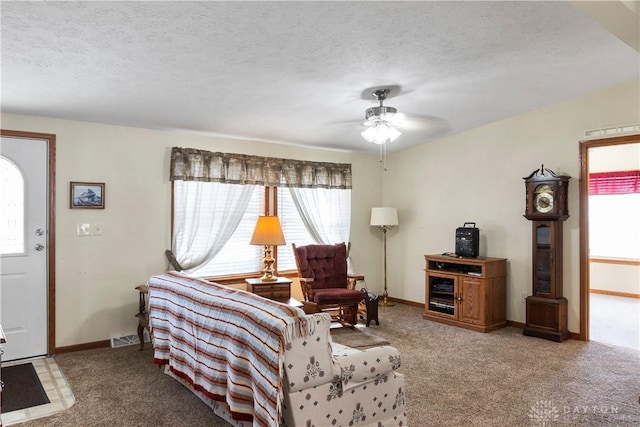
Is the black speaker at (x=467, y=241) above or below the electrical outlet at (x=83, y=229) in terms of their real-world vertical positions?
below

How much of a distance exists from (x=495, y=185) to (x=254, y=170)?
296 centimetres

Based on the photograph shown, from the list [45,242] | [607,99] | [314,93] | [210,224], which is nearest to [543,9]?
[314,93]

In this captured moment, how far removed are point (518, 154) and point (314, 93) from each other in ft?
8.90

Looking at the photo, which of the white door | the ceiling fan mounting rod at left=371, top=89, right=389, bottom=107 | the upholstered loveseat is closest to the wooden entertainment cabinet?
the ceiling fan mounting rod at left=371, top=89, right=389, bottom=107

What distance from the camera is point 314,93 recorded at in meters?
3.96

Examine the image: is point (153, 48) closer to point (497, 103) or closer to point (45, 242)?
point (45, 242)

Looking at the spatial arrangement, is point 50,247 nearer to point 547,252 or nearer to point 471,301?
point 471,301

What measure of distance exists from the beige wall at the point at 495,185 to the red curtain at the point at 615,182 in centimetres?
316

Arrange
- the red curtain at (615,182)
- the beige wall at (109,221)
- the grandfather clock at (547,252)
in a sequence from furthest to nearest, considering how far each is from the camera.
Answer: the red curtain at (615,182)
the grandfather clock at (547,252)
the beige wall at (109,221)

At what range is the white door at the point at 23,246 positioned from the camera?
3939 mm

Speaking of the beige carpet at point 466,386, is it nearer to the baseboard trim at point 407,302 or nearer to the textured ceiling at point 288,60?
the baseboard trim at point 407,302

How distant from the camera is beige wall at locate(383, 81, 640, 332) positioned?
15.4 ft

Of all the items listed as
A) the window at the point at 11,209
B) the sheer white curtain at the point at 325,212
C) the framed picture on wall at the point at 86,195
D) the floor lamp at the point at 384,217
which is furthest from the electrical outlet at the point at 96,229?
the floor lamp at the point at 384,217

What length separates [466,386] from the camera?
11.1 ft
